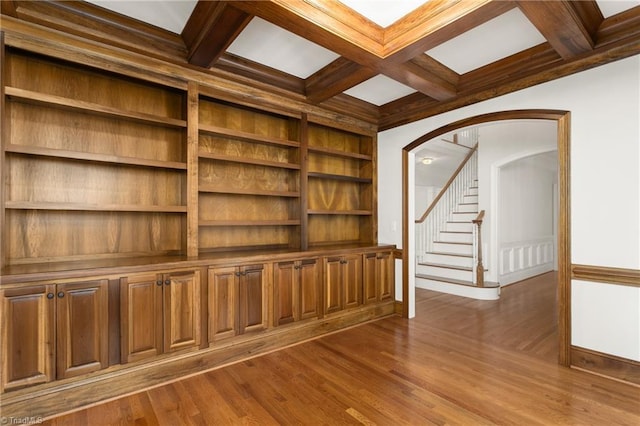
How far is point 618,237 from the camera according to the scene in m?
2.51

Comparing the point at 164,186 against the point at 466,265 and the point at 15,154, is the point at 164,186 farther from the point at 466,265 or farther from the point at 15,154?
the point at 466,265

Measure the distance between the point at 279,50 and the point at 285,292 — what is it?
7.72ft

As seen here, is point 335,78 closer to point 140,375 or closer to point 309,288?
point 309,288

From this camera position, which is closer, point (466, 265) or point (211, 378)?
point (211, 378)

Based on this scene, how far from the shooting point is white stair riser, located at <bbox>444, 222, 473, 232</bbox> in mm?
5902

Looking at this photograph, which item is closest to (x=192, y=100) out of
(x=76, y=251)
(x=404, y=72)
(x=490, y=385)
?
(x=76, y=251)

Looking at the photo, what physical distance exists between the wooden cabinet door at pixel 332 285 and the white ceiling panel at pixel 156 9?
2.61 metres

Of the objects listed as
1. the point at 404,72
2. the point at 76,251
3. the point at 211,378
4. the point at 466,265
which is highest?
the point at 404,72

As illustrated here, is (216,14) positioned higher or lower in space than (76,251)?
higher

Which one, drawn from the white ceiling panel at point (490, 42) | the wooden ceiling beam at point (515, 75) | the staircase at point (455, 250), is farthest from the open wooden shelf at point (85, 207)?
the staircase at point (455, 250)

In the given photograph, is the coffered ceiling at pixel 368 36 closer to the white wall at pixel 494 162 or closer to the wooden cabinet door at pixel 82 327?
the wooden cabinet door at pixel 82 327

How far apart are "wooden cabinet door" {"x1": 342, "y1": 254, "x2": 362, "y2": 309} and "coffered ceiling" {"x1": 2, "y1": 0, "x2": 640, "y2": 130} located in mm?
1971

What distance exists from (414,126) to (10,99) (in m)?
4.01

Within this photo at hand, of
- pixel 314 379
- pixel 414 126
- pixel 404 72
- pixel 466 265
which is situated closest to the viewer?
pixel 314 379
